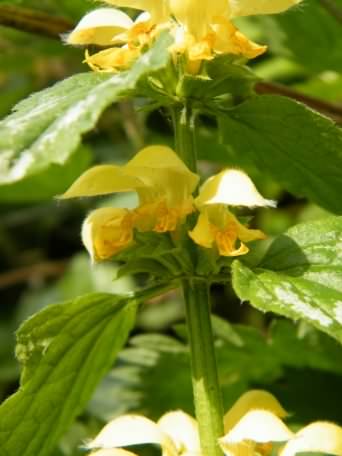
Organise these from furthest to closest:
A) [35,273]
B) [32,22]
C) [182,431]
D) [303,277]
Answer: [35,273] < [32,22] < [182,431] < [303,277]

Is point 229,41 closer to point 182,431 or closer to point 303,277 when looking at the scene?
point 303,277

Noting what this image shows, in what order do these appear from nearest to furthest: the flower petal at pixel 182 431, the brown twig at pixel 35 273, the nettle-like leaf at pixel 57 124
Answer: the nettle-like leaf at pixel 57 124 < the flower petal at pixel 182 431 < the brown twig at pixel 35 273

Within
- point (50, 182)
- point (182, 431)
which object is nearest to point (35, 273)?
point (50, 182)

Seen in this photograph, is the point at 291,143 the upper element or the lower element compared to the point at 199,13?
lower

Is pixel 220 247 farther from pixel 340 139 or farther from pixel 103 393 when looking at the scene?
pixel 103 393

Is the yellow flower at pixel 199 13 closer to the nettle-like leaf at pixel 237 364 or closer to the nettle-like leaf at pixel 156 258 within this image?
the nettle-like leaf at pixel 156 258

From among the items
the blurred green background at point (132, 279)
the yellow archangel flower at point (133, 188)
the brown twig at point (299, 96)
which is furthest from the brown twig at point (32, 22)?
the yellow archangel flower at point (133, 188)
